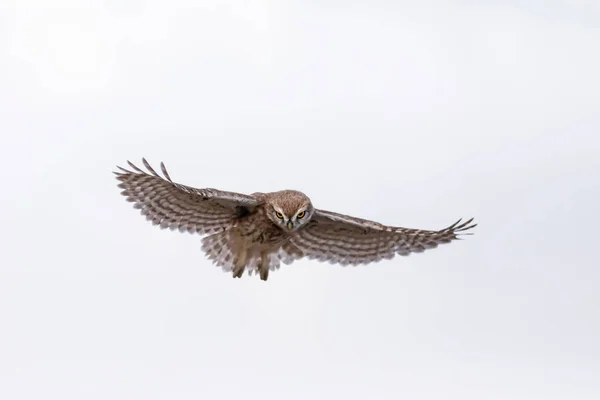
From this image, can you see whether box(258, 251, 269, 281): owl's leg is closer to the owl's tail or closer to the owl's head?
the owl's tail

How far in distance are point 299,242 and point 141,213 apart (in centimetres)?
356

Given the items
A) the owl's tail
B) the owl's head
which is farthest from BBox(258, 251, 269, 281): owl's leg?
the owl's head

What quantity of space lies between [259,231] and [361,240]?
92.7 inches

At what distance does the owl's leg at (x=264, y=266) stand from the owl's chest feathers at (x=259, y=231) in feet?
1.19

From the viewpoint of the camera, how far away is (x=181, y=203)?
32.1m

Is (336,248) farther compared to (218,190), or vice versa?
(336,248)

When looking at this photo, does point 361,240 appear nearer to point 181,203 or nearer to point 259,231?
point 259,231

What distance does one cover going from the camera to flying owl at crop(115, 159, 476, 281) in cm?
3156

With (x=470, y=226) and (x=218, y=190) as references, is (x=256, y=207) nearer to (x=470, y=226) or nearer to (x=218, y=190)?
(x=218, y=190)

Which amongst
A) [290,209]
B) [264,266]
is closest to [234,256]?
[264,266]

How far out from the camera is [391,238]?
110 feet

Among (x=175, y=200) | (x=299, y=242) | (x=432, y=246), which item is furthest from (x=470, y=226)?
(x=175, y=200)

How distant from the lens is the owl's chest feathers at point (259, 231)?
1272 inches

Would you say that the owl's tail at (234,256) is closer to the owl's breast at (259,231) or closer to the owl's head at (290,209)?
the owl's breast at (259,231)
